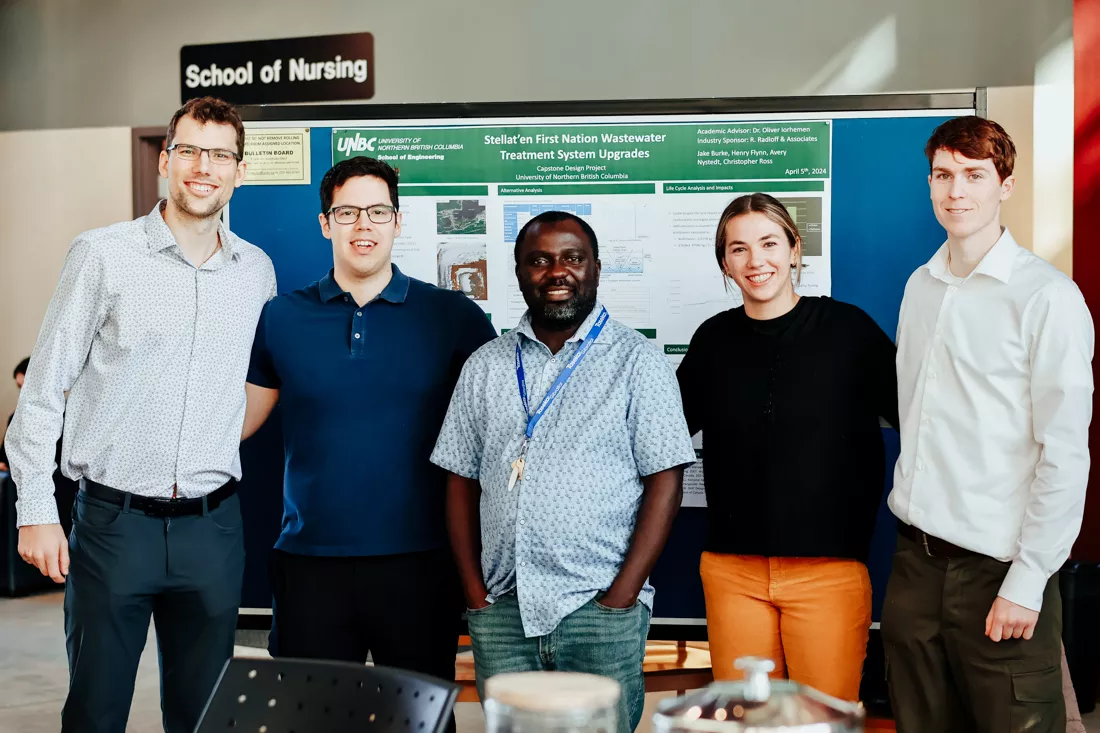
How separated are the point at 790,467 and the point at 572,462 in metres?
0.53

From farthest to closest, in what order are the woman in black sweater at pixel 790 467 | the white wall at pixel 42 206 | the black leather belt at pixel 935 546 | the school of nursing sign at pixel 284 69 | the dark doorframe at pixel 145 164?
1. the white wall at pixel 42 206
2. the dark doorframe at pixel 145 164
3. the school of nursing sign at pixel 284 69
4. the woman in black sweater at pixel 790 467
5. the black leather belt at pixel 935 546

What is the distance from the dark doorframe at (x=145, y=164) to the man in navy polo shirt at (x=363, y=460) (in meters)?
4.06

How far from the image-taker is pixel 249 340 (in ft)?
8.11

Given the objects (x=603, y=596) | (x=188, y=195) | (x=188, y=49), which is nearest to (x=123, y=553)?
(x=188, y=195)

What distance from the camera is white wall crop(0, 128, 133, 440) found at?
241 inches

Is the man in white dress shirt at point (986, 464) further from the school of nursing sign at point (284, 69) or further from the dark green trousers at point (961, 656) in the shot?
the school of nursing sign at point (284, 69)

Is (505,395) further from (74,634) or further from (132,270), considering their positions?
(74,634)

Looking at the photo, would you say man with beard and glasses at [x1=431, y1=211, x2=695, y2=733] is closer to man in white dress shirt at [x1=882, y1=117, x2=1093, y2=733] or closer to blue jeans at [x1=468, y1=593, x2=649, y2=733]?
blue jeans at [x1=468, y1=593, x2=649, y2=733]

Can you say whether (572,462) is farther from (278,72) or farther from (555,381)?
(278,72)

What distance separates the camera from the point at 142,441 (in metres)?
2.32

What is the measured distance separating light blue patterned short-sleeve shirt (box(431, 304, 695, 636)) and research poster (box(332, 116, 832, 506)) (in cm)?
85

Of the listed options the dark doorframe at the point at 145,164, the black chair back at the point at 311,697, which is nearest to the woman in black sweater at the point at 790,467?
the black chair back at the point at 311,697

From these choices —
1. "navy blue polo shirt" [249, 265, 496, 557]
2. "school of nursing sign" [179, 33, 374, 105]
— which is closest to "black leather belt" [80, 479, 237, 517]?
"navy blue polo shirt" [249, 265, 496, 557]

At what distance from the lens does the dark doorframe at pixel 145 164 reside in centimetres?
596
